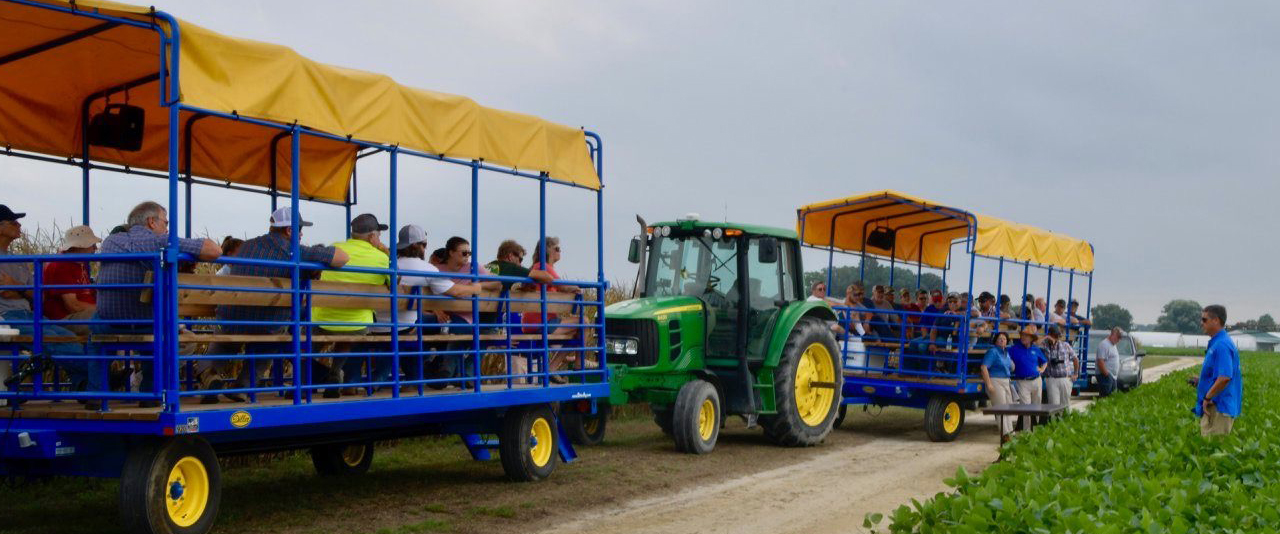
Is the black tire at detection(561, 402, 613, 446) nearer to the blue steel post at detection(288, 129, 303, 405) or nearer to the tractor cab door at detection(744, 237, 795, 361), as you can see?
the tractor cab door at detection(744, 237, 795, 361)

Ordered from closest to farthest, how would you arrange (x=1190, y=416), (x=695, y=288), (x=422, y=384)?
(x=422, y=384) → (x=1190, y=416) → (x=695, y=288)

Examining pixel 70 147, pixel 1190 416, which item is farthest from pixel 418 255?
pixel 1190 416

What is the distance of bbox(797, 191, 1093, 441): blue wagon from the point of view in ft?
50.2

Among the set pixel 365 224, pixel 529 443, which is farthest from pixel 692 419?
pixel 365 224

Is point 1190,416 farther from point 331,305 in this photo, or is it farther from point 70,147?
point 70,147

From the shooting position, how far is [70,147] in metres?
9.52

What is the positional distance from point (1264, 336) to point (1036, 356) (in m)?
113

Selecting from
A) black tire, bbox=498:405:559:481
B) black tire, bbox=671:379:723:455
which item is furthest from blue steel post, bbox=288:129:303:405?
black tire, bbox=671:379:723:455

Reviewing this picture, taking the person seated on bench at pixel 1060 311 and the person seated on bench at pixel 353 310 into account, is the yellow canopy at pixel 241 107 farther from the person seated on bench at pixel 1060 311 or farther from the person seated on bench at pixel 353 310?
the person seated on bench at pixel 1060 311

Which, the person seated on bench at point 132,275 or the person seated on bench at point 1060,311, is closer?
the person seated on bench at point 132,275

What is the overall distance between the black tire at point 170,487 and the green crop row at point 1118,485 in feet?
13.2

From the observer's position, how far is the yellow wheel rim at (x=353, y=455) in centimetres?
1105

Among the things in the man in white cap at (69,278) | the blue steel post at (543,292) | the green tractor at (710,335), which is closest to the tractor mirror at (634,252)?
the green tractor at (710,335)

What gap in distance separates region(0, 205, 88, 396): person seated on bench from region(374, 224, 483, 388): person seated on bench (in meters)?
2.06
